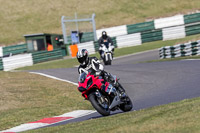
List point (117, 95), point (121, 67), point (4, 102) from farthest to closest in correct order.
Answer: point (121, 67)
point (4, 102)
point (117, 95)

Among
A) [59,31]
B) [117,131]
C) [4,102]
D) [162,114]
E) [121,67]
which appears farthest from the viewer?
[59,31]

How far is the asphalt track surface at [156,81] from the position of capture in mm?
11094

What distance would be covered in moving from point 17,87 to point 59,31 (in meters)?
31.2

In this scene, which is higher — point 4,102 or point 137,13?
point 137,13

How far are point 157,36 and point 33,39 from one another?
33.2 feet

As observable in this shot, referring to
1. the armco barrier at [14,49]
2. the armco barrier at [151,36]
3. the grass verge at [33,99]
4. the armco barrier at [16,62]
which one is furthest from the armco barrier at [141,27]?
the grass verge at [33,99]

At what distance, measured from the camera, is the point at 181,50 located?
21.4 meters

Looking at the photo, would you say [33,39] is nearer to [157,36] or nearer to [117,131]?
[157,36]

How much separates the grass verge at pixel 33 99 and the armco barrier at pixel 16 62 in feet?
40.5

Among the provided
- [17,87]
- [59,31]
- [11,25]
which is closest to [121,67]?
[17,87]

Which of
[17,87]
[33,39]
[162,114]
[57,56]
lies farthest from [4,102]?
[33,39]

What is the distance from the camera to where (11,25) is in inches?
1857

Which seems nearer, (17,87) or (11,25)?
(17,87)

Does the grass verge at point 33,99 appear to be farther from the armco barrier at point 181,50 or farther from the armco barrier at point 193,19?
the armco barrier at point 193,19
